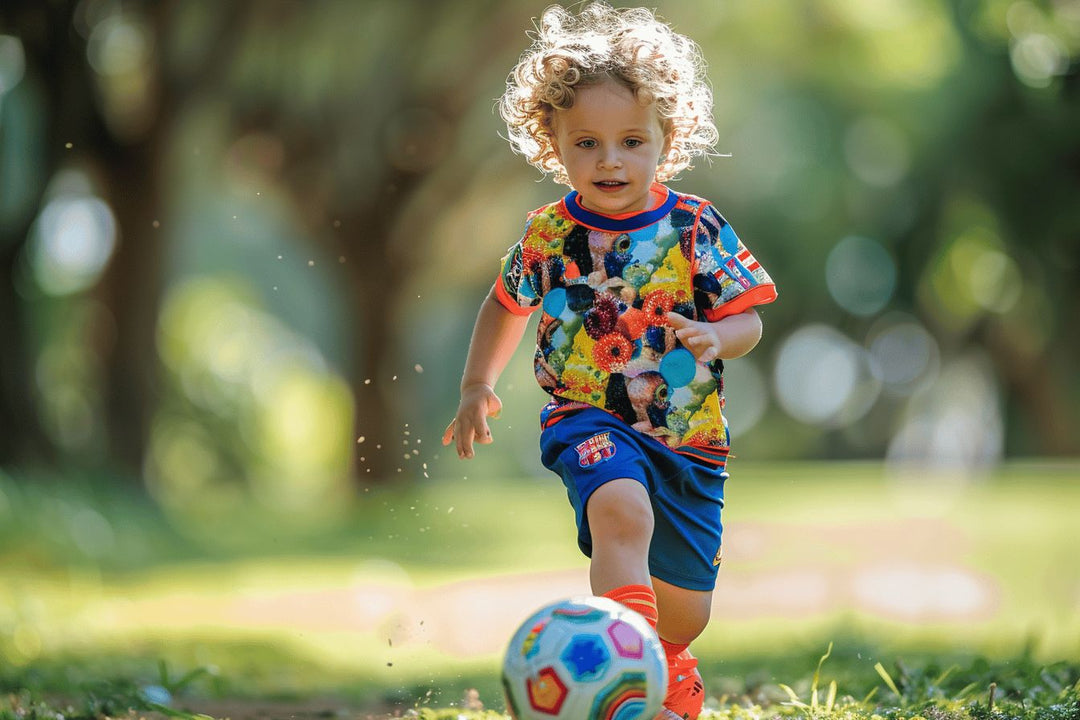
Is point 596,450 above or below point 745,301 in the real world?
below

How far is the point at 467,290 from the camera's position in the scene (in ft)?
74.9

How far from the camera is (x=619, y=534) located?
3.26m

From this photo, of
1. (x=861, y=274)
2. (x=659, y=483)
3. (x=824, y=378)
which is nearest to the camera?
(x=659, y=483)

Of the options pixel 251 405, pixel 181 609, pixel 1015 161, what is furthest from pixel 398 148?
→ pixel 251 405

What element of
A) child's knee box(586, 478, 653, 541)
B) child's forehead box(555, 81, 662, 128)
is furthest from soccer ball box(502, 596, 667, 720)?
child's forehead box(555, 81, 662, 128)

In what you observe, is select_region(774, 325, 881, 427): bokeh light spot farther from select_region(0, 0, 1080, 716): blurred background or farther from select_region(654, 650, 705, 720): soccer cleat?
select_region(654, 650, 705, 720): soccer cleat

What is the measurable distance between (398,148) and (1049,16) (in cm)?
682

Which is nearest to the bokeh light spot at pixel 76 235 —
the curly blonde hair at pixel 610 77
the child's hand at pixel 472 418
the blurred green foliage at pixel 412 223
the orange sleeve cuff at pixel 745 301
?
the blurred green foliage at pixel 412 223

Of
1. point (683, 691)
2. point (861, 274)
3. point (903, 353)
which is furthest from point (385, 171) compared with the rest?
point (903, 353)

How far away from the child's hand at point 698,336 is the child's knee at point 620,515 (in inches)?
15.1

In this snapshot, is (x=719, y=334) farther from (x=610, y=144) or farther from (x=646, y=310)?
(x=610, y=144)

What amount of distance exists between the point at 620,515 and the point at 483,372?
26.1 inches

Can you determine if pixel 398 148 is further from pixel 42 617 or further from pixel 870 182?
pixel 870 182

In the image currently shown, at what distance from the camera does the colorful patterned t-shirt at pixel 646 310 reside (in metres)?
3.54
